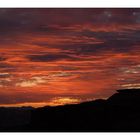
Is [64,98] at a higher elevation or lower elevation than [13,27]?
lower

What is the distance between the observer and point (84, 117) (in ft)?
6.30

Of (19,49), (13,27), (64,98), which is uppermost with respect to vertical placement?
(13,27)

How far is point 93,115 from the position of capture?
6.33 ft

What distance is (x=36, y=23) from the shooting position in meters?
1.94

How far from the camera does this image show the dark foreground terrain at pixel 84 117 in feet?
6.13

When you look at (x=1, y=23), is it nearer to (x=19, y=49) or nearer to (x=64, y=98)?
(x=19, y=49)

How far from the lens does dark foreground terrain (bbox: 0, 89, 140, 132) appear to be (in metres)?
1.87

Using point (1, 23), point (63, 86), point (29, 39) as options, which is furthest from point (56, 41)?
point (1, 23)

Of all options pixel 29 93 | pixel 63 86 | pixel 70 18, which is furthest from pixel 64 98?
pixel 70 18

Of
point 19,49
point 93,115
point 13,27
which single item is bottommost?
point 93,115

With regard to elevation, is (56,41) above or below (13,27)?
below

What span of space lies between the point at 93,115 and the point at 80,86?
28 centimetres

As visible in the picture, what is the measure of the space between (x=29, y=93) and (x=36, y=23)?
61cm
